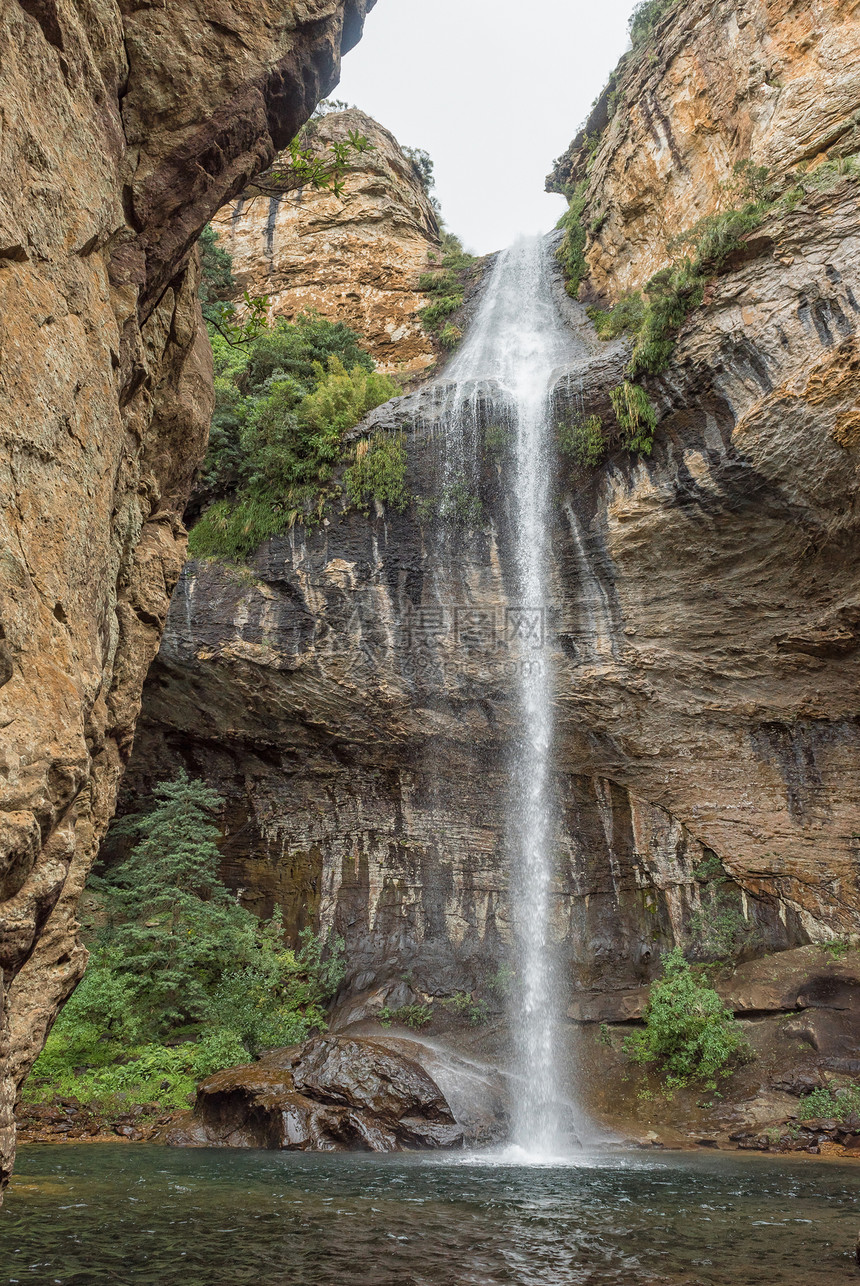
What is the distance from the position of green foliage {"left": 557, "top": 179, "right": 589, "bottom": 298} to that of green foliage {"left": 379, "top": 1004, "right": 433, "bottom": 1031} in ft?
57.8

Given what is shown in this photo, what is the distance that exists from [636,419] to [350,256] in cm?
1421

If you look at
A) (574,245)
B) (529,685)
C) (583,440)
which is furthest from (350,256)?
(529,685)

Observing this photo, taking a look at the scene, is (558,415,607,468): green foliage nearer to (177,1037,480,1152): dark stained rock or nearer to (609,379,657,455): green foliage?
(609,379,657,455): green foliage

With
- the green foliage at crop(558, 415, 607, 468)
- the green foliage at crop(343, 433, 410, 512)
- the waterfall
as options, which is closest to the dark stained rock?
the waterfall

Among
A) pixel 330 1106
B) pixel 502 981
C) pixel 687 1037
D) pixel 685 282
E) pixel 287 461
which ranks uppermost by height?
pixel 685 282

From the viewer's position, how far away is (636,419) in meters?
12.4

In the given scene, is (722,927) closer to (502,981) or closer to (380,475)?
(502,981)

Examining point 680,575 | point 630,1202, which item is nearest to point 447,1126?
point 630,1202

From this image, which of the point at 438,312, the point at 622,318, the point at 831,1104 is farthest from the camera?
the point at 438,312

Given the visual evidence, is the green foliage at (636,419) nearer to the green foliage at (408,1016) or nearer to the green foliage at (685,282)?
the green foliage at (685,282)

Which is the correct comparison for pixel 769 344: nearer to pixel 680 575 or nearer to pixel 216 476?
pixel 680 575

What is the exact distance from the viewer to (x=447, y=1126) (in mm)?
9445

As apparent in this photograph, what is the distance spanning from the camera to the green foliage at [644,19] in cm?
1738

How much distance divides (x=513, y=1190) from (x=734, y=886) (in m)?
8.12
